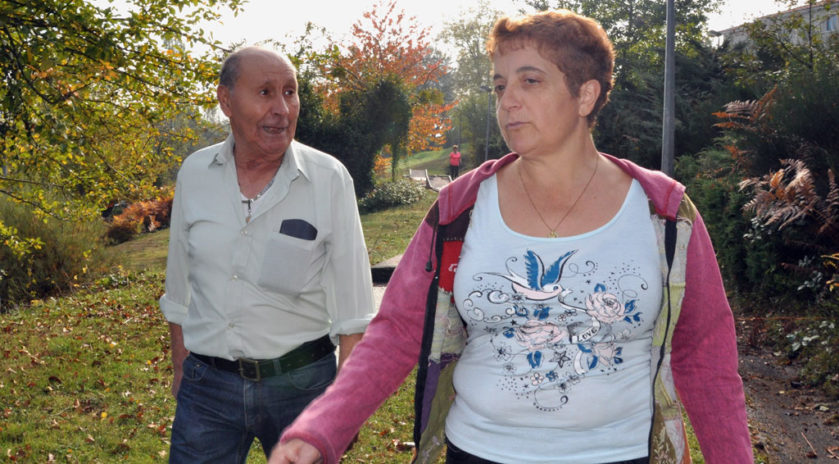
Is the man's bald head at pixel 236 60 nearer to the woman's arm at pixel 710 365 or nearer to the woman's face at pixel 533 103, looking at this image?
the woman's face at pixel 533 103

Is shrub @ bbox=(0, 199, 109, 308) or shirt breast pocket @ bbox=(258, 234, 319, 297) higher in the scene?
shirt breast pocket @ bbox=(258, 234, 319, 297)

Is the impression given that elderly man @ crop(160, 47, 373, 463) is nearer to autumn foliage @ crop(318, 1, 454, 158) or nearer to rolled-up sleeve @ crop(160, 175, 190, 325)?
rolled-up sleeve @ crop(160, 175, 190, 325)

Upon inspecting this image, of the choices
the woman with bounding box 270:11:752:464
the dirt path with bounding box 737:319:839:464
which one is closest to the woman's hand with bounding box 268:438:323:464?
the woman with bounding box 270:11:752:464

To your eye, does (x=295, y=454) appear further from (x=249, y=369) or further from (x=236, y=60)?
(x=236, y=60)

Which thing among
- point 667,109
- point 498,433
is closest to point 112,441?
point 498,433

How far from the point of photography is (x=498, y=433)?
226 cm

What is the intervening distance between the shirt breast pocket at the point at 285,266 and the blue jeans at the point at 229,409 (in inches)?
13.4

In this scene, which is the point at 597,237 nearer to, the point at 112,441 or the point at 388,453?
the point at 388,453

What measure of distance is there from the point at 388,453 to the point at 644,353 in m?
4.30

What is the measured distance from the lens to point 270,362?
322 centimetres

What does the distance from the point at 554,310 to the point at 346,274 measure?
1.25 meters

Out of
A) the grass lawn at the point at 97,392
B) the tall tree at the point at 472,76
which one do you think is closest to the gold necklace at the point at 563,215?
the grass lawn at the point at 97,392

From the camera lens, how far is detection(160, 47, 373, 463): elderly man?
10.6ft

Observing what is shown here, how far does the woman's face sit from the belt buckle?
55.6 inches
